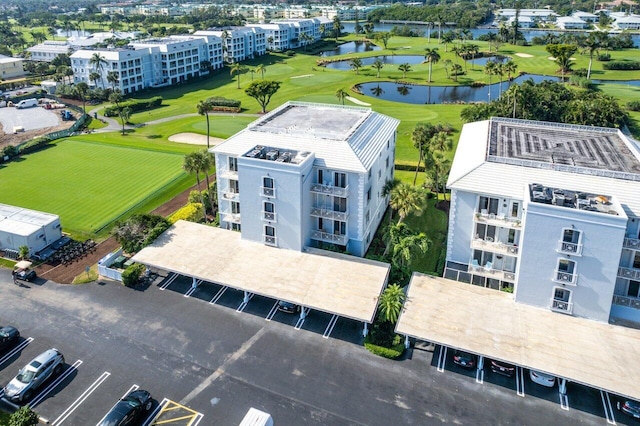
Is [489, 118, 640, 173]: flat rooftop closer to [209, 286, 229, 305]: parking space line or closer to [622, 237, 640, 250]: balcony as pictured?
[622, 237, 640, 250]: balcony

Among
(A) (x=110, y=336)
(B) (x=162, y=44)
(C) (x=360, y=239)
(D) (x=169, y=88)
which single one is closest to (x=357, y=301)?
(C) (x=360, y=239)

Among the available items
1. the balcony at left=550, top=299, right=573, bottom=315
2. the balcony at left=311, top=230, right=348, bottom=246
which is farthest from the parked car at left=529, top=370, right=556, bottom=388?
the balcony at left=311, top=230, right=348, bottom=246

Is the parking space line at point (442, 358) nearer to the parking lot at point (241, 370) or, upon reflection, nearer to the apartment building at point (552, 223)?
the parking lot at point (241, 370)

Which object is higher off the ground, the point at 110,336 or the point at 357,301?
the point at 357,301

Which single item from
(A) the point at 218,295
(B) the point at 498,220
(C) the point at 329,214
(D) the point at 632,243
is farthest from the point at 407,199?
(A) the point at 218,295

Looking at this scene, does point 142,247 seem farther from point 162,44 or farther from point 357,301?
point 162,44

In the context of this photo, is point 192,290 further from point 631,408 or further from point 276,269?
point 631,408

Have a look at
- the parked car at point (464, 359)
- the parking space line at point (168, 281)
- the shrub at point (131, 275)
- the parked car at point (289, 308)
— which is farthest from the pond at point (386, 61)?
the parked car at point (464, 359)

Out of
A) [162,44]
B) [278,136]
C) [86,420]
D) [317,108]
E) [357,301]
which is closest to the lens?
[86,420]
